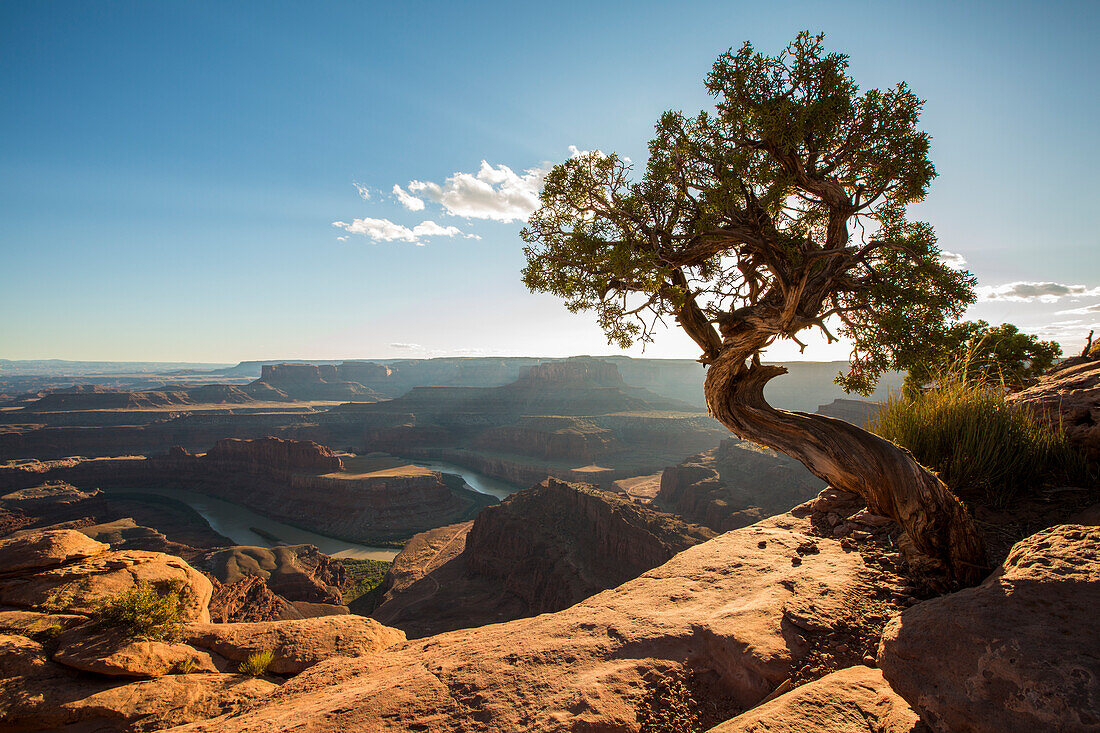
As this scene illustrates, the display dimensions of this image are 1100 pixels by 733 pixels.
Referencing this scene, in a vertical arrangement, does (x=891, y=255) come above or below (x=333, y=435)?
above

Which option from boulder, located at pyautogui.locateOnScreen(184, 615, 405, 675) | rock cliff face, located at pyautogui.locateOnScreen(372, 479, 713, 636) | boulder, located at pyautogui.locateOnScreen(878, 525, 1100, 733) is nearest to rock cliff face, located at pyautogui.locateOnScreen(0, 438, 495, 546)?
rock cliff face, located at pyautogui.locateOnScreen(372, 479, 713, 636)

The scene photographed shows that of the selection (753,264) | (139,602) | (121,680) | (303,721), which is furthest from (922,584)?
(139,602)

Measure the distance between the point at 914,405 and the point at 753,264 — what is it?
9.53 feet

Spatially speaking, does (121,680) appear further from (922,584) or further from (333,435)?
(333,435)

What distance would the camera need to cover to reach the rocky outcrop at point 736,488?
125 ft

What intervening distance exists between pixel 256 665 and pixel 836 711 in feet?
22.2

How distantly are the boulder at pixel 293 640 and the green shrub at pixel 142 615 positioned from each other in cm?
38

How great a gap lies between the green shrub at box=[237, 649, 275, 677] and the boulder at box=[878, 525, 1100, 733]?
7100 millimetres

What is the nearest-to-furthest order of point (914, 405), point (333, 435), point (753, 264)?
point (914, 405)
point (753, 264)
point (333, 435)

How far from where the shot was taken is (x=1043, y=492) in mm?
4883

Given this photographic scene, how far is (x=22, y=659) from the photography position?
518cm

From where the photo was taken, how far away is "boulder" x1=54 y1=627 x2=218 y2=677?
5242 mm

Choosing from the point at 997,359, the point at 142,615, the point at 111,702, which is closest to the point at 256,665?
the point at 111,702

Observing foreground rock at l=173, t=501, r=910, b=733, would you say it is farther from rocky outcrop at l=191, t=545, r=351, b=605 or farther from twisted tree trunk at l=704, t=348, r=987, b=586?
rocky outcrop at l=191, t=545, r=351, b=605
